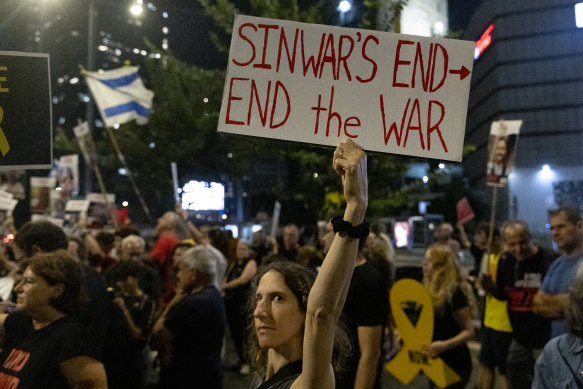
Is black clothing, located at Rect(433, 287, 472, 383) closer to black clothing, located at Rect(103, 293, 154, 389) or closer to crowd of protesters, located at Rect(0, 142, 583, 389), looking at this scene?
crowd of protesters, located at Rect(0, 142, 583, 389)

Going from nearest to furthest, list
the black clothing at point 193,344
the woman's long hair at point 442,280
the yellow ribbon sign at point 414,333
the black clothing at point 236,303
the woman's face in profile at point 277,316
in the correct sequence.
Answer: the woman's face in profile at point 277,316 < the black clothing at point 193,344 < the yellow ribbon sign at point 414,333 < the woman's long hair at point 442,280 < the black clothing at point 236,303

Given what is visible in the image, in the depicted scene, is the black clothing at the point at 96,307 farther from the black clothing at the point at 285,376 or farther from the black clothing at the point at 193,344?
the black clothing at the point at 285,376

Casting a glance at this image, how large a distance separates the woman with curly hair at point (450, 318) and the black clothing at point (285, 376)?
3.16 meters

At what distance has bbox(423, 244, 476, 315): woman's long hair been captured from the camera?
4914mm

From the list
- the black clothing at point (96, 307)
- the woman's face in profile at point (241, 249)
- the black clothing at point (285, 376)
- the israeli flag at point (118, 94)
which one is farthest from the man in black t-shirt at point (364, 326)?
the israeli flag at point (118, 94)

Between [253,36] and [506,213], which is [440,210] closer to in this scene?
[506,213]

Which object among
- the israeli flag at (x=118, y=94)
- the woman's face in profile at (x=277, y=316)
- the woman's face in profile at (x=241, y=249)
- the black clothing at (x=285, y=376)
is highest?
the israeli flag at (x=118, y=94)

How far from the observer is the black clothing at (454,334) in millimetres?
4812

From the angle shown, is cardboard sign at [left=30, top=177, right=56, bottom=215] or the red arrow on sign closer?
the red arrow on sign

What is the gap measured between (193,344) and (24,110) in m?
2.04

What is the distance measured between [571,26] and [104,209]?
39781mm

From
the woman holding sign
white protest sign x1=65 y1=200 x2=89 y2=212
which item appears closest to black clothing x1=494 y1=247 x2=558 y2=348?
the woman holding sign

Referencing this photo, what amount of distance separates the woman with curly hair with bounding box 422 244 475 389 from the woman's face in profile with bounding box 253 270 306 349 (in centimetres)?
308

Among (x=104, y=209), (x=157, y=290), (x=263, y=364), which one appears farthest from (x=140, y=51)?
(x=263, y=364)
